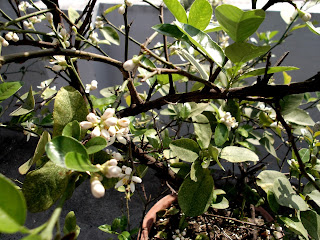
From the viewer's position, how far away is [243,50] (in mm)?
367

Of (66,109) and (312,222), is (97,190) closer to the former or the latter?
(66,109)

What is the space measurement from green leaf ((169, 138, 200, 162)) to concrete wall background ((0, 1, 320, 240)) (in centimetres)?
54

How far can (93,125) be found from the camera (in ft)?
1.05

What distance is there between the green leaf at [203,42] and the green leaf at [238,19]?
0.03 meters

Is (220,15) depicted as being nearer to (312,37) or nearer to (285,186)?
(285,186)

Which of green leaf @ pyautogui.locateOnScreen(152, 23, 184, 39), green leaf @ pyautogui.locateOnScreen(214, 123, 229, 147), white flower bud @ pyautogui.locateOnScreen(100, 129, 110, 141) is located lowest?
→ green leaf @ pyautogui.locateOnScreen(214, 123, 229, 147)

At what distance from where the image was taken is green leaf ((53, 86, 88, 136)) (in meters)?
0.35

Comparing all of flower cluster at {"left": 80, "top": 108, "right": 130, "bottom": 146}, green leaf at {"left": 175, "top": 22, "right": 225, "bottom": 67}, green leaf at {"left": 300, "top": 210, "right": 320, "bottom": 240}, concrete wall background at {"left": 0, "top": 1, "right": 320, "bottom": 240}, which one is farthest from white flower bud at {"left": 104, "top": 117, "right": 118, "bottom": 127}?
concrete wall background at {"left": 0, "top": 1, "right": 320, "bottom": 240}

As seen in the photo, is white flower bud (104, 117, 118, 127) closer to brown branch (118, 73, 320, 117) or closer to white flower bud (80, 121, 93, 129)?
white flower bud (80, 121, 93, 129)

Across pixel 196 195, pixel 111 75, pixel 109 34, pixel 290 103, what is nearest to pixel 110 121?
pixel 196 195

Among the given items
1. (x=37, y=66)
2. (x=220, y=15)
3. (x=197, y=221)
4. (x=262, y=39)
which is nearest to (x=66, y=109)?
(x=220, y=15)

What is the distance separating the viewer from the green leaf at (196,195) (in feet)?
1.85

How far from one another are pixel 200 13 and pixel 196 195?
368mm

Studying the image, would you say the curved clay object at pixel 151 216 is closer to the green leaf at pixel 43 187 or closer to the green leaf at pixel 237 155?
the green leaf at pixel 237 155
